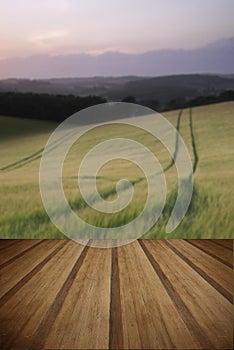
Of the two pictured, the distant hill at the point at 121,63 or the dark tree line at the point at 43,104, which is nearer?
the dark tree line at the point at 43,104

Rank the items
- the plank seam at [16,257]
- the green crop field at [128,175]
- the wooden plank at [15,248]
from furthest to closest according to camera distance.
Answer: the green crop field at [128,175], the wooden plank at [15,248], the plank seam at [16,257]

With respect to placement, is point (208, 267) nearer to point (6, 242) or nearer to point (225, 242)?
point (225, 242)

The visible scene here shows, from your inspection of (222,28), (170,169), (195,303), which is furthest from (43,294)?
(222,28)

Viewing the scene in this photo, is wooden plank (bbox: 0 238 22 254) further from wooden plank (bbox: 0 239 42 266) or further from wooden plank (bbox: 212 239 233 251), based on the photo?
wooden plank (bbox: 212 239 233 251)

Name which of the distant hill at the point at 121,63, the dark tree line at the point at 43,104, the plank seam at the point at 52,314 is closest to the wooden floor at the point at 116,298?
the plank seam at the point at 52,314

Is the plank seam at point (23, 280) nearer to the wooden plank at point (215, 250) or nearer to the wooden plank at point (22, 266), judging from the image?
the wooden plank at point (22, 266)

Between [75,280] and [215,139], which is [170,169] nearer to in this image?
[215,139]
